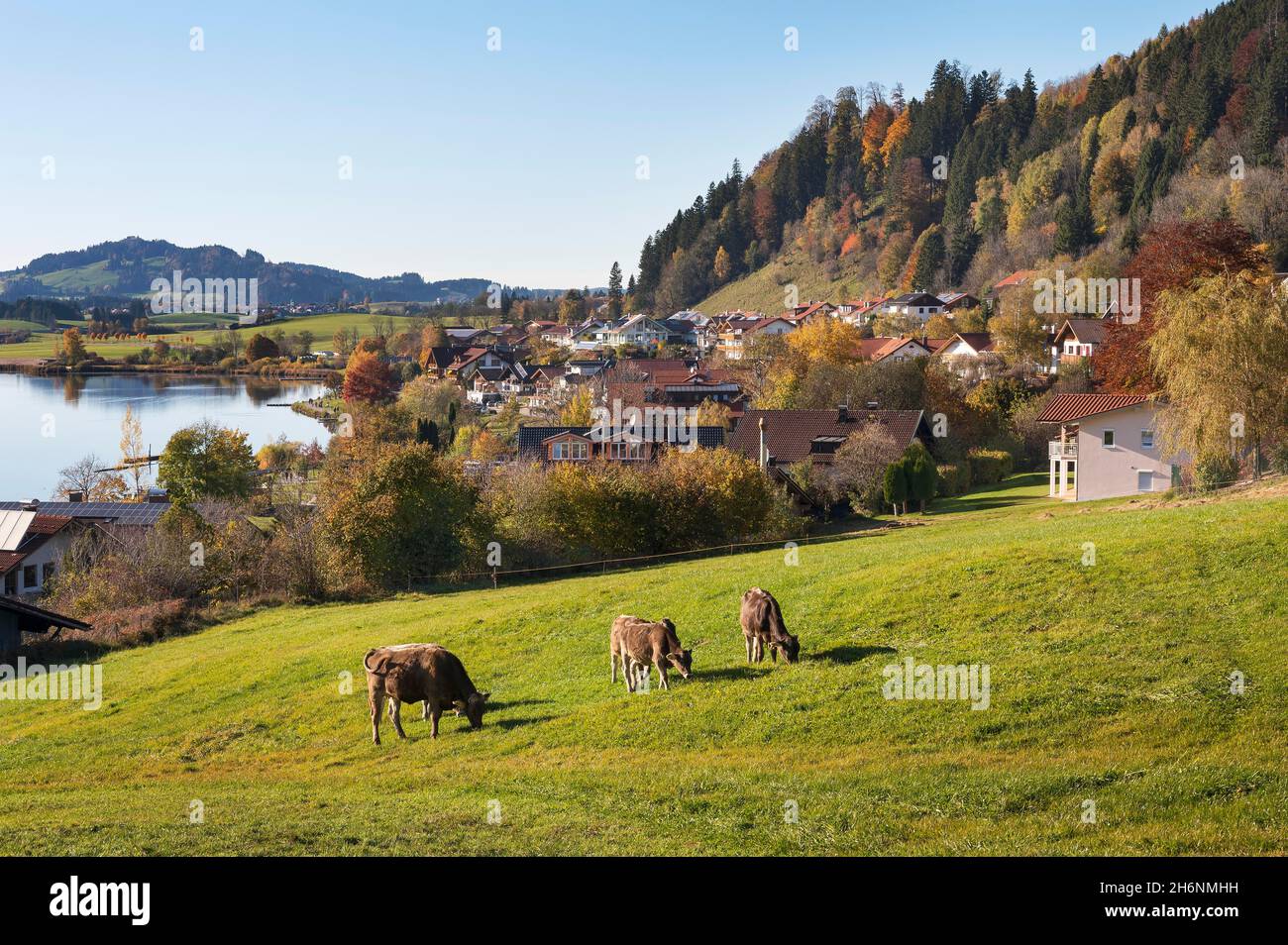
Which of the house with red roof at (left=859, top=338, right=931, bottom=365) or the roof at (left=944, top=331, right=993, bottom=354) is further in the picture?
the house with red roof at (left=859, top=338, right=931, bottom=365)

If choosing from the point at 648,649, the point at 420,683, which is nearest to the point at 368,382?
the point at 420,683

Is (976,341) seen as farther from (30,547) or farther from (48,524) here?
(30,547)

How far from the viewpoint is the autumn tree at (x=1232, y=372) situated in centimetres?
3700

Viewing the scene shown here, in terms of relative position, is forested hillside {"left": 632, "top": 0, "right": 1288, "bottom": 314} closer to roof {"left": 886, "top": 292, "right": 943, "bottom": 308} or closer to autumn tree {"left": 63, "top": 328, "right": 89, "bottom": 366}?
roof {"left": 886, "top": 292, "right": 943, "bottom": 308}

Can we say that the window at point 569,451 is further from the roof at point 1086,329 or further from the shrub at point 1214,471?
the roof at point 1086,329

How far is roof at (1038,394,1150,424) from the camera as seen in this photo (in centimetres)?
4669

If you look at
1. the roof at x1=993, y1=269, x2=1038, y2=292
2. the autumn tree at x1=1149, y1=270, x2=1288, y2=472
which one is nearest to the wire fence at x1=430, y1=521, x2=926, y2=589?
the autumn tree at x1=1149, y1=270, x2=1288, y2=472

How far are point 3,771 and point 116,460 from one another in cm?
8826

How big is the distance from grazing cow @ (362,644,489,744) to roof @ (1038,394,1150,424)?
36.3 metres

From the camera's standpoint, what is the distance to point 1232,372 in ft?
122

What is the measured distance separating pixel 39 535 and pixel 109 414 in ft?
287

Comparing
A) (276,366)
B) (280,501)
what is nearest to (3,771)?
(280,501)

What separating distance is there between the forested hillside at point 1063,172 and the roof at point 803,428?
1906 inches
